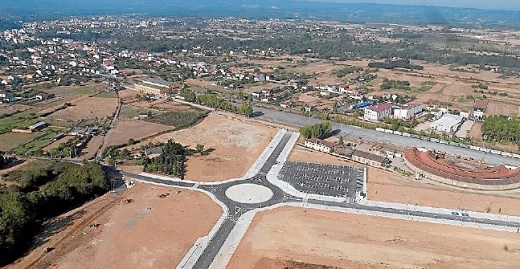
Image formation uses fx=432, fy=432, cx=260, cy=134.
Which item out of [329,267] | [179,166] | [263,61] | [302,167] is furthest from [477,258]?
[263,61]

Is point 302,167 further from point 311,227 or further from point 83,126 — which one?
point 83,126

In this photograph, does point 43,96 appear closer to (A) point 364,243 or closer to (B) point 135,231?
(B) point 135,231

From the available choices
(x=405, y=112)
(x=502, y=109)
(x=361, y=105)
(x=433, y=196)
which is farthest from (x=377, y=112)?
(x=433, y=196)

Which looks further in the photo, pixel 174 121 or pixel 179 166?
pixel 174 121

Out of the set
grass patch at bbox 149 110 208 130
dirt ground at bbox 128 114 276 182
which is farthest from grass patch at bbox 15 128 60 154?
grass patch at bbox 149 110 208 130

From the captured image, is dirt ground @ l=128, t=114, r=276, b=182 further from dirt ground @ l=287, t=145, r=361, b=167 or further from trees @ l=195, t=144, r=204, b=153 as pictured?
dirt ground @ l=287, t=145, r=361, b=167
